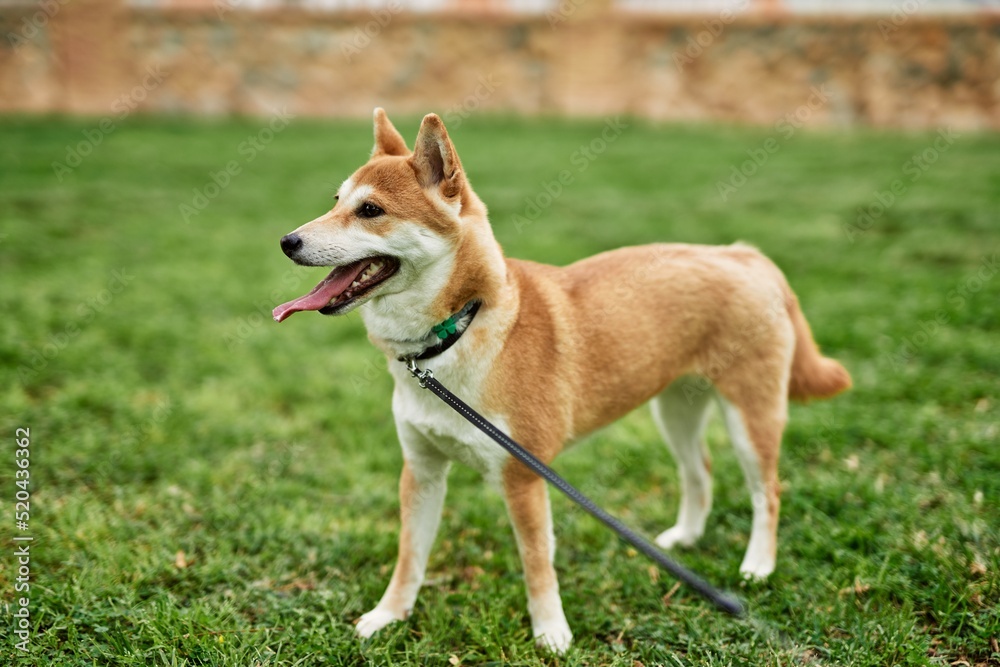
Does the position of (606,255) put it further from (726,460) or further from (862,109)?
(862,109)

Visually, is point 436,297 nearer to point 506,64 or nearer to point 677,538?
point 677,538

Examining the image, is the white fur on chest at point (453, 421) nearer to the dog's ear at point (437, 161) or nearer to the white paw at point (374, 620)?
the dog's ear at point (437, 161)

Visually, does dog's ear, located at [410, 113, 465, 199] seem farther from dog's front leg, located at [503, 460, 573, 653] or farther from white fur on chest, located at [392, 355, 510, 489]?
dog's front leg, located at [503, 460, 573, 653]

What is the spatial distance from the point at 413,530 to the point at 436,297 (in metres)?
1.11

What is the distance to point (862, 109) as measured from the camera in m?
14.6

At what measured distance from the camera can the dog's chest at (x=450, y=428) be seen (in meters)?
2.84

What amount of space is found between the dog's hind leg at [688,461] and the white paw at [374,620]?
1494 mm

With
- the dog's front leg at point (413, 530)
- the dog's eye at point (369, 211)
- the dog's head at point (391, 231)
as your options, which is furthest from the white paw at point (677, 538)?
the dog's eye at point (369, 211)

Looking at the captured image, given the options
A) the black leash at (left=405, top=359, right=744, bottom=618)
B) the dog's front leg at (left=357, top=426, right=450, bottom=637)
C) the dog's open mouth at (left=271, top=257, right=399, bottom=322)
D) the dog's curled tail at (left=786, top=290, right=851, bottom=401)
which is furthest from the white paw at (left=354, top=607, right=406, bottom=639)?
the dog's curled tail at (left=786, top=290, right=851, bottom=401)

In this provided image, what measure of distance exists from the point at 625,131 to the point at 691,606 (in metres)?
12.5

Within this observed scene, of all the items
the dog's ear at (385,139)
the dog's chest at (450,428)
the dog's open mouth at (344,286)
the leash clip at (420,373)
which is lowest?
the dog's chest at (450,428)

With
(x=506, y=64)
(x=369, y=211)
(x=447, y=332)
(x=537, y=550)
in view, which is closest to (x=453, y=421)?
(x=447, y=332)

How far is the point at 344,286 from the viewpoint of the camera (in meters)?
2.69

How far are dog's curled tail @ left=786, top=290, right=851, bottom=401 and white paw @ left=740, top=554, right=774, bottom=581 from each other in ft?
2.80
